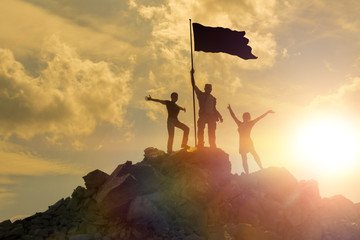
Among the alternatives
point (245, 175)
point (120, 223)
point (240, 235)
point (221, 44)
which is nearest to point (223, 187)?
point (245, 175)

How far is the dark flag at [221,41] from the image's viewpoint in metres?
20.9

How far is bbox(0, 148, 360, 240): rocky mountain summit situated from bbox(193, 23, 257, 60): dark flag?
5536 millimetres

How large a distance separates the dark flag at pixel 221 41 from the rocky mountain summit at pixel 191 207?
554 cm

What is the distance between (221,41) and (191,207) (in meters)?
9.04

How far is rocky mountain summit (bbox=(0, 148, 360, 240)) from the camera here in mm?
16234

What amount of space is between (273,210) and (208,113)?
18.2 feet

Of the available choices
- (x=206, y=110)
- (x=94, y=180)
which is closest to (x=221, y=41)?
(x=206, y=110)

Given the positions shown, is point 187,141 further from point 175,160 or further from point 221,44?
point 221,44

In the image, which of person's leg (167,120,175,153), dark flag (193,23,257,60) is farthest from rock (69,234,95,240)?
dark flag (193,23,257,60)

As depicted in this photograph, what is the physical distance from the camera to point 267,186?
1992 cm

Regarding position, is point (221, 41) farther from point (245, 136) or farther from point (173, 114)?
point (245, 136)

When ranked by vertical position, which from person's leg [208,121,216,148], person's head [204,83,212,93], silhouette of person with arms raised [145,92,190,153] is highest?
person's head [204,83,212,93]

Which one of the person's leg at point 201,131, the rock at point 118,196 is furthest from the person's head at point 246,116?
the rock at point 118,196

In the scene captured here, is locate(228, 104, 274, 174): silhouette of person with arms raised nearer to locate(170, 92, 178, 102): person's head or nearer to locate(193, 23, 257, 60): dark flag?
locate(170, 92, 178, 102): person's head
